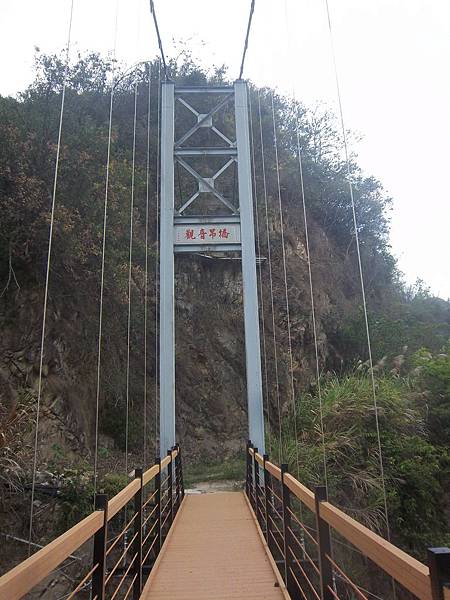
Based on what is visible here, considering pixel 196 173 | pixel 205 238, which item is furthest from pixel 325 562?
pixel 196 173

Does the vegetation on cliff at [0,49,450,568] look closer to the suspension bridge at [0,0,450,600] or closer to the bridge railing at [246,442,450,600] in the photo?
the suspension bridge at [0,0,450,600]

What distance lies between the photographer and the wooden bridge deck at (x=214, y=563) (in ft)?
7.25

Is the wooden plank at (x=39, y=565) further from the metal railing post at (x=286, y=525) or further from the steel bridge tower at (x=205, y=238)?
the steel bridge tower at (x=205, y=238)

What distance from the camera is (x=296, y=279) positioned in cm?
914

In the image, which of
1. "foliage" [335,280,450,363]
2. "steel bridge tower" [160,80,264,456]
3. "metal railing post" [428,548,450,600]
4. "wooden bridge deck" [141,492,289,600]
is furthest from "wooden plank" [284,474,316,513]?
"foliage" [335,280,450,363]

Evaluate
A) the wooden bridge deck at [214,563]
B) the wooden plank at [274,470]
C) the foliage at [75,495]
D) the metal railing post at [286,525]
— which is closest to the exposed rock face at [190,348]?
the foliage at [75,495]

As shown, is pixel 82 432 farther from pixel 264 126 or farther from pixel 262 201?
pixel 264 126

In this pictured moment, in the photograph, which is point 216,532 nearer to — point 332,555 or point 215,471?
point 332,555

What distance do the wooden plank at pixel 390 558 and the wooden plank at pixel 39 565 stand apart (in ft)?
2.27

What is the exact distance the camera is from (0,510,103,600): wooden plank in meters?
0.84

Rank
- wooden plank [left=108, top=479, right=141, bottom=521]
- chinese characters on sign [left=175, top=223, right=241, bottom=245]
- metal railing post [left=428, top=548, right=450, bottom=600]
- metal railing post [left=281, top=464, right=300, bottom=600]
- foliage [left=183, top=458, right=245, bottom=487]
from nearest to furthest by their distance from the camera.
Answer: metal railing post [left=428, top=548, right=450, bottom=600] → wooden plank [left=108, top=479, right=141, bottom=521] → metal railing post [left=281, top=464, right=300, bottom=600] → chinese characters on sign [left=175, top=223, right=241, bottom=245] → foliage [left=183, top=458, right=245, bottom=487]

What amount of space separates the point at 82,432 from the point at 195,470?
1856 millimetres

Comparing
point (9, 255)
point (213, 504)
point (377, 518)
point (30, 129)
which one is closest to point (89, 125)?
point (30, 129)

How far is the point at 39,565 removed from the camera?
97 cm
